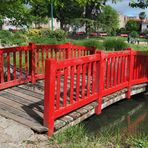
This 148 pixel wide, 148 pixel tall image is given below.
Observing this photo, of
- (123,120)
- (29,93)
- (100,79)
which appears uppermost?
(100,79)

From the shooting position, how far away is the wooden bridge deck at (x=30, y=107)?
5570mm

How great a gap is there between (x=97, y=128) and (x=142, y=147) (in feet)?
7.65

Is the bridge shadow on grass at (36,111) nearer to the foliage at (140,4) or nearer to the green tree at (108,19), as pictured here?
the foliage at (140,4)

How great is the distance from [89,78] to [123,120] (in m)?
1.78

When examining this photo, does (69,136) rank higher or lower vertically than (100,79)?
lower

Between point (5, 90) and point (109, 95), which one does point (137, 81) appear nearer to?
point (109, 95)

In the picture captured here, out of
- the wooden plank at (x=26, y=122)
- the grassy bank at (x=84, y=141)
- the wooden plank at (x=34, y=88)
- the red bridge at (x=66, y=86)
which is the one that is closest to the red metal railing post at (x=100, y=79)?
the red bridge at (x=66, y=86)

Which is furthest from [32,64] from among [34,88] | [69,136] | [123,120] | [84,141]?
[84,141]

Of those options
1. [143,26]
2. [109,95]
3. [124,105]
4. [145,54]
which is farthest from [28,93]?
[143,26]

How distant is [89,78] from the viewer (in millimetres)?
6547

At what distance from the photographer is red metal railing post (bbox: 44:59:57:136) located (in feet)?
16.9

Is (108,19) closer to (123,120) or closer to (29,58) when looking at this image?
(29,58)

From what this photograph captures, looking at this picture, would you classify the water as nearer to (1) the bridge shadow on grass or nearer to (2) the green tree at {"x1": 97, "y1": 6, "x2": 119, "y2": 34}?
(1) the bridge shadow on grass

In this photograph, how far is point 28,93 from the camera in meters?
7.28
